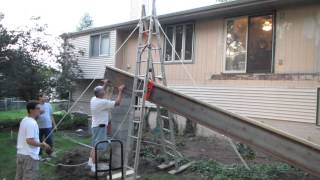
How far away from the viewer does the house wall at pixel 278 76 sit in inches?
458

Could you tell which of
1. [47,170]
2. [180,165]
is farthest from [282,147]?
[47,170]

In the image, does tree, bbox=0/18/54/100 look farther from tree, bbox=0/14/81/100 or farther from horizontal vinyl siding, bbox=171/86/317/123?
horizontal vinyl siding, bbox=171/86/317/123

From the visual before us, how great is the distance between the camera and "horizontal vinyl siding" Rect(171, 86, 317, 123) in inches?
457

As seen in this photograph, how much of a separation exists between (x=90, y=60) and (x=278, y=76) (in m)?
10.7

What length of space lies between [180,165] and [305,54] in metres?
5.48

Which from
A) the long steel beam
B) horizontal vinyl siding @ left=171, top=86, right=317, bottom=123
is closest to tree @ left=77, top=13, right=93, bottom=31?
horizontal vinyl siding @ left=171, top=86, right=317, bottom=123

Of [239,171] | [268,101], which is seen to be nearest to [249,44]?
[268,101]

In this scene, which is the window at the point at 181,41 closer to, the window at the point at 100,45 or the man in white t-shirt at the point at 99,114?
the window at the point at 100,45

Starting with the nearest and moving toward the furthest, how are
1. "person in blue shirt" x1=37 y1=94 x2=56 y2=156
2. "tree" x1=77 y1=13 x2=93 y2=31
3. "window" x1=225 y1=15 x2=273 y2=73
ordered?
"person in blue shirt" x1=37 y1=94 x2=56 y2=156 < "window" x1=225 y1=15 x2=273 y2=73 < "tree" x1=77 y1=13 x2=93 y2=31

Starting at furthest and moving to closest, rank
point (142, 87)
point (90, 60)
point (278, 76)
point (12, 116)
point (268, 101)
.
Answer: point (12, 116) → point (90, 60) → point (268, 101) → point (278, 76) → point (142, 87)

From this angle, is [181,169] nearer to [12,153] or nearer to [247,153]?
[247,153]

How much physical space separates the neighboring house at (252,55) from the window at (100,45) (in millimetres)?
4149

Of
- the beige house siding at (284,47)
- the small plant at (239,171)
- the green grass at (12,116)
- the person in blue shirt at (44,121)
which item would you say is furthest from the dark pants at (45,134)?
the green grass at (12,116)

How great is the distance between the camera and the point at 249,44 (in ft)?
43.6
